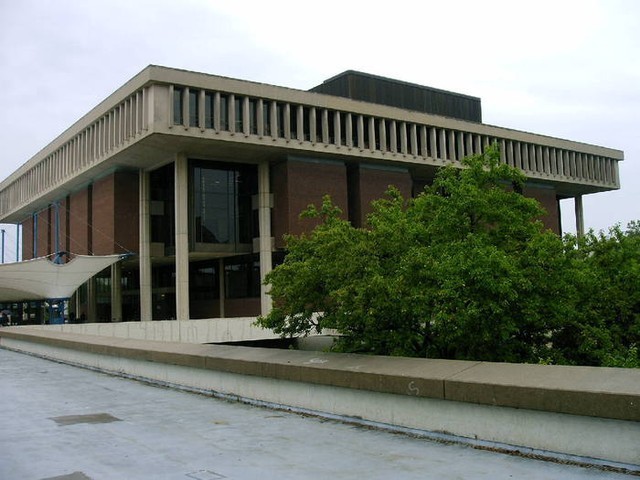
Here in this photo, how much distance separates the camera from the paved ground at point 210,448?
18.7 feet

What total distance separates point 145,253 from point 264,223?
10.5 metres

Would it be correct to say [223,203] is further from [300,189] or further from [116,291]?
[116,291]

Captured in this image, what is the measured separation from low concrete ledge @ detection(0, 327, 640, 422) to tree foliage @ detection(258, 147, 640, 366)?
5.33 ft

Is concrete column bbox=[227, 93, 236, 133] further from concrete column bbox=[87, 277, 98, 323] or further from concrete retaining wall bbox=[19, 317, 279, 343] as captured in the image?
concrete column bbox=[87, 277, 98, 323]

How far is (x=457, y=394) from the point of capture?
6.70 m

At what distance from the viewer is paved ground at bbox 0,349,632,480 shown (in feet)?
18.7

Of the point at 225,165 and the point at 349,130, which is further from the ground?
the point at 349,130

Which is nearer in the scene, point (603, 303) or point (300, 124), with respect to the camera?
point (603, 303)

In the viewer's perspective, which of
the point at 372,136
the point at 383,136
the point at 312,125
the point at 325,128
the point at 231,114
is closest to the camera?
the point at 231,114

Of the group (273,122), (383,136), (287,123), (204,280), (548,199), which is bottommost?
(204,280)

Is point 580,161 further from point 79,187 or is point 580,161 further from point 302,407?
point 302,407

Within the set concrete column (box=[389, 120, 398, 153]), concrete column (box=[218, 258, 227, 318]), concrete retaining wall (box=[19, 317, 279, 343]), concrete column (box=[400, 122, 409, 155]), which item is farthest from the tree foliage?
concrete column (box=[218, 258, 227, 318])

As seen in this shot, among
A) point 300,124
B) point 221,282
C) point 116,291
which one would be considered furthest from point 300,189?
point 116,291

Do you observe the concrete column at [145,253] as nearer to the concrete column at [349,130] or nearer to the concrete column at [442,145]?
the concrete column at [349,130]
